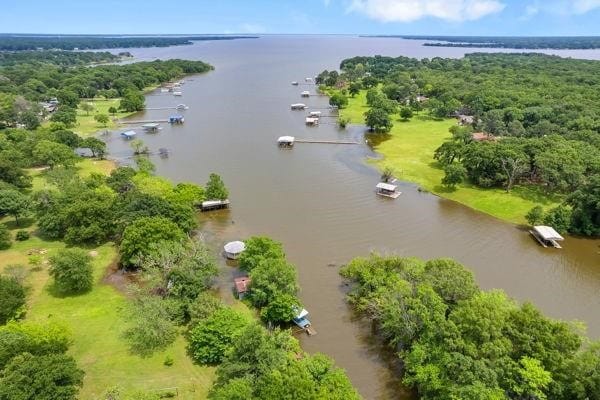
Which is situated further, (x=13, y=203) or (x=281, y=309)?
(x=13, y=203)

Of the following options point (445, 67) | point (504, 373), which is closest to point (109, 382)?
point (504, 373)

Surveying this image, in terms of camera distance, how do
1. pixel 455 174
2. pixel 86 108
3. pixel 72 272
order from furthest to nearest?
pixel 86 108 → pixel 455 174 → pixel 72 272

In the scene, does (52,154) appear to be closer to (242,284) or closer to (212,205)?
(212,205)

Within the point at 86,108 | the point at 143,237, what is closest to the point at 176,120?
the point at 86,108

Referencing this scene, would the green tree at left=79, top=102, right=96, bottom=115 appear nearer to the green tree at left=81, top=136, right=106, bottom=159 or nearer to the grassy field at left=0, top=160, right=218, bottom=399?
the green tree at left=81, top=136, right=106, bottom=159

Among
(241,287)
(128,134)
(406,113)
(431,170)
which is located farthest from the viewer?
(406,113)

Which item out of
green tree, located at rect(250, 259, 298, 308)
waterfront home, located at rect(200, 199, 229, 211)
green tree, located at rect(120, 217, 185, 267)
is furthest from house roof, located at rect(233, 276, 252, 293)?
waterfront home, located at rect(200, 199, 229, 211)

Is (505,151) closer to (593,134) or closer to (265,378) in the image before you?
(593,134)
